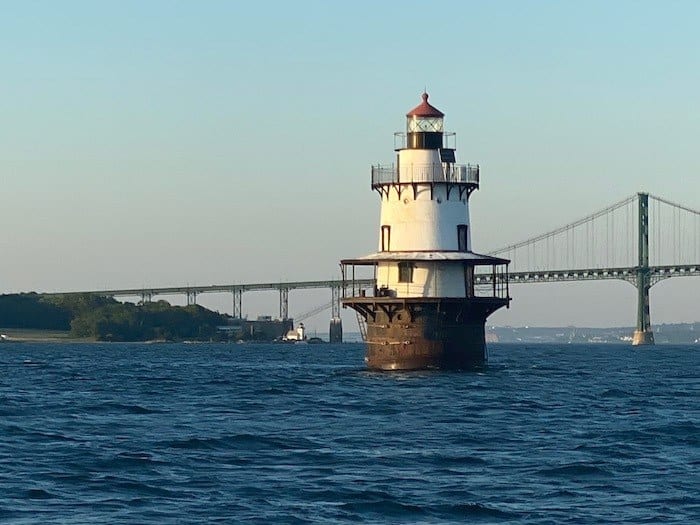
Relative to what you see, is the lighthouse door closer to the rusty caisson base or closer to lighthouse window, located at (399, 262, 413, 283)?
lighthouse window, located at (399, 262, 413, 283)

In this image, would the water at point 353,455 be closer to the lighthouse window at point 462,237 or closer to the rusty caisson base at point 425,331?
the rusty caisson base at point 425,331

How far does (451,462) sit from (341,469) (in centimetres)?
262

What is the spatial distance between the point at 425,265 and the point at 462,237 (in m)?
2.30

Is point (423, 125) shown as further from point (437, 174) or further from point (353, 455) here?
point (353, 455)

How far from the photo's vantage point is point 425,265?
6356 centimetres

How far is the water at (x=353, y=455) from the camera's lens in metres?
25.5

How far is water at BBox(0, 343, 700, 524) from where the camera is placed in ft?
83.6

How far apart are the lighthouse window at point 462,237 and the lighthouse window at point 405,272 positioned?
2.30 metres

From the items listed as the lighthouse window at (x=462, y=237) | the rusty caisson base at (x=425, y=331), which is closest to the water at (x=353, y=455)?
the rusty caisson base at (x=425, y=331)

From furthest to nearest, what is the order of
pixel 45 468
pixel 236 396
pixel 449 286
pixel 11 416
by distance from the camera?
pixel 449 286
pixel 236 396
pixel 11 416
pixel 45 468

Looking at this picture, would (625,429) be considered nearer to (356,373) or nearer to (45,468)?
(45,468)

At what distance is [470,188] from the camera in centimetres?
6494

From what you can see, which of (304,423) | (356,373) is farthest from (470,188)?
(304,423)

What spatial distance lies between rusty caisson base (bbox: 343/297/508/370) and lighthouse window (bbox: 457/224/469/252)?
7.93ft
